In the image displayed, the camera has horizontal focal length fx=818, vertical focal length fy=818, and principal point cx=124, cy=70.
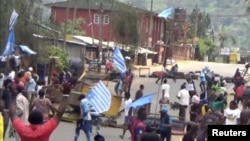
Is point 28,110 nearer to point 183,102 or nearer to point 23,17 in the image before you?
point 183,102

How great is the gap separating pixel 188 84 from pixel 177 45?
5789 cm

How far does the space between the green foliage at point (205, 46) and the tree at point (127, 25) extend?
1350 inches

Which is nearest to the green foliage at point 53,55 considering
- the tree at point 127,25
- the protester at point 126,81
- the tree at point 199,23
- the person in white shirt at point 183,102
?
the protester at point 126,81

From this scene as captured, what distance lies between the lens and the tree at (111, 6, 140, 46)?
64438 mm

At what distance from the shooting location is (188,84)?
1178 inches

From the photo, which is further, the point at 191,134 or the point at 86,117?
the point at 86,117

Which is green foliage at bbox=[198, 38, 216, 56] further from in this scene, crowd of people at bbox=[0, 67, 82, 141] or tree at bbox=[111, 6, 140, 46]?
crowd of people at bbox=[0, 67, 82, 141]

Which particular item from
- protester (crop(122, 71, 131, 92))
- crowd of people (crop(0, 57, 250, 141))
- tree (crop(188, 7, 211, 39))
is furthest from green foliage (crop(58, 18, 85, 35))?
crowd of people (crop(0, 57, 250, 141))

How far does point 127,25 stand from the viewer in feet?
211

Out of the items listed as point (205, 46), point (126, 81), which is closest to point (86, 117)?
point (126, 81)

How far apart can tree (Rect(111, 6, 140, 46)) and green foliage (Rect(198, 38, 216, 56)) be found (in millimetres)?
34280

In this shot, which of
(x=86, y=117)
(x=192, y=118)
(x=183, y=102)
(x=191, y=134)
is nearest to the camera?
(x=191, y=134)

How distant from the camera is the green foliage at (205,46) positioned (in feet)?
326

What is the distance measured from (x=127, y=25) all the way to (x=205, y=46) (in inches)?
1504
